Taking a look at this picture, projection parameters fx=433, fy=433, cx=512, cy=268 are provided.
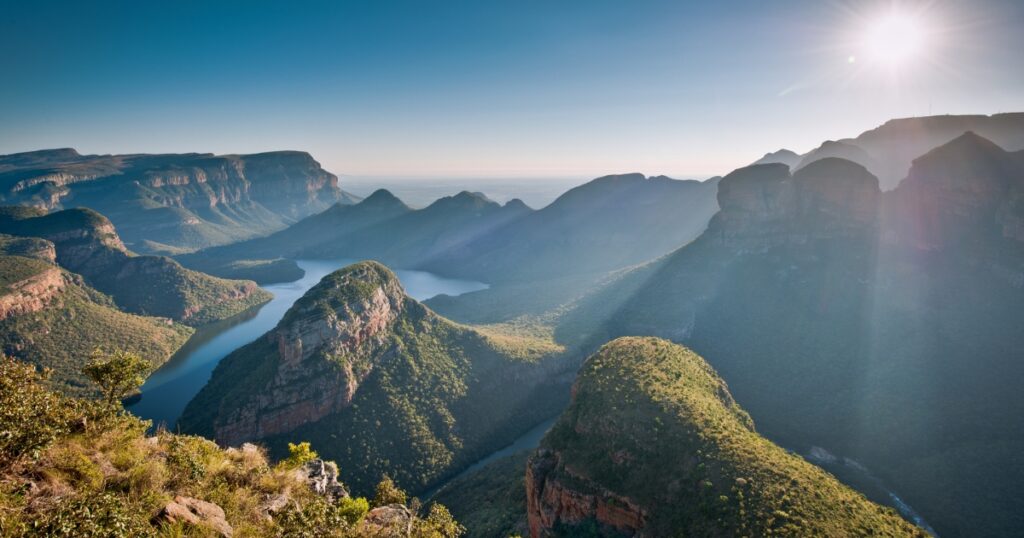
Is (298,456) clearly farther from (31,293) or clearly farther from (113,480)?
(31,293)

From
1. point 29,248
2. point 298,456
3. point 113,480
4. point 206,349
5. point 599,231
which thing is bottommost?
point 206,349

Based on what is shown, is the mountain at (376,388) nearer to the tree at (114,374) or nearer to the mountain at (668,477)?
the mountain at (668,477)

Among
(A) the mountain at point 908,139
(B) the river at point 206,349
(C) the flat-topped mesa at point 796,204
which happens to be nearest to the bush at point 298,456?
(B) the river at point 206,349

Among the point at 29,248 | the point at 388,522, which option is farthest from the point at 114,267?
the point at 388,522

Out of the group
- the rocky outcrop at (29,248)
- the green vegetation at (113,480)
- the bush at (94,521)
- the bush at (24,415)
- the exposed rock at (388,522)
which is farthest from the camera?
the rocky outcrop at (29,248)

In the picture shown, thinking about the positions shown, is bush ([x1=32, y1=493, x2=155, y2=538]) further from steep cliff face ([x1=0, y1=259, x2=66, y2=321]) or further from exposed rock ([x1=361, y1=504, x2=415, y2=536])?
steep cliff face ([x1=0, y1=259, x2=66, y2=321])

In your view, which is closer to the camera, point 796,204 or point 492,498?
point 492,498
